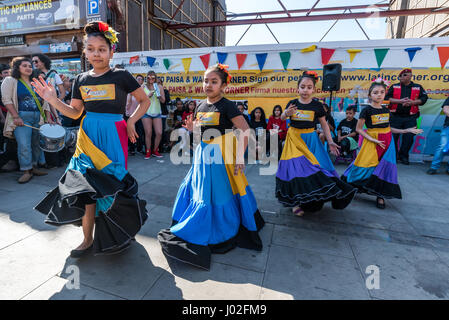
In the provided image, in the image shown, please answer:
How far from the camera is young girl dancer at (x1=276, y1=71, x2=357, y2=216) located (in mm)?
2902

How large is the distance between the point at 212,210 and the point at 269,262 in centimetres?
70

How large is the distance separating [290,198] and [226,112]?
4.40 ft

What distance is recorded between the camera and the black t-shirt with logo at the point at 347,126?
21.9ft

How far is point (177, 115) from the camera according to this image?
7777mm

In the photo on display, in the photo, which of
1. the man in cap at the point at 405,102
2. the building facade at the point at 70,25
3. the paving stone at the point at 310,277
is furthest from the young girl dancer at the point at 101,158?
the building facade at the point at 70,25

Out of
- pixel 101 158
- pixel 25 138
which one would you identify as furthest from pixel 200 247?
pixel 25 138

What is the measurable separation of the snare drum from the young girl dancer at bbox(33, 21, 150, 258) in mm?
2930

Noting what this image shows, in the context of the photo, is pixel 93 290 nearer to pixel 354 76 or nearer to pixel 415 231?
pixel 415 231

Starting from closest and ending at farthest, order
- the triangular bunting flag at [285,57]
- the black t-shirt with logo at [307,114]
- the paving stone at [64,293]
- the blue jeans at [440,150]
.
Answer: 1. the paving stone at [64,293]
2. the black t-shirt with logo at [307,114]
3. the blue jeans at [440,150]
4. the triangular bunting flag at [285,57]

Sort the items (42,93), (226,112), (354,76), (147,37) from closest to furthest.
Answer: (42,93) < (226,112) < (354,76) < (147,37)

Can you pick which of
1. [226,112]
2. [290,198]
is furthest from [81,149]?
[290,198]

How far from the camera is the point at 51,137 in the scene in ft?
15.0

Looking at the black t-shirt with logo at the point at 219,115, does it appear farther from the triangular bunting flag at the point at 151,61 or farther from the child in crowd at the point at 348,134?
the triangular bunting flag at the point at 151,61

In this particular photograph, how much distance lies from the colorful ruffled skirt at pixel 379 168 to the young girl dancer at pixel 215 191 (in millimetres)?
2282
